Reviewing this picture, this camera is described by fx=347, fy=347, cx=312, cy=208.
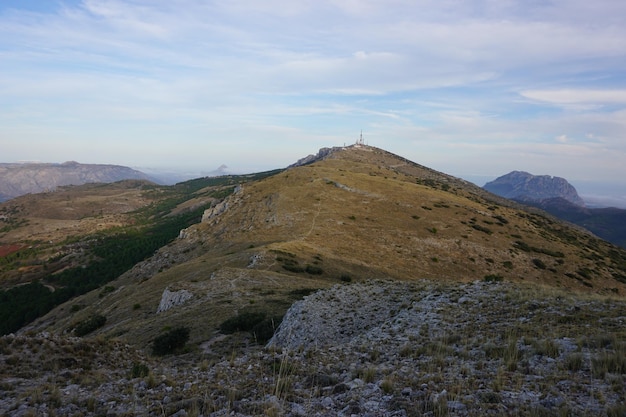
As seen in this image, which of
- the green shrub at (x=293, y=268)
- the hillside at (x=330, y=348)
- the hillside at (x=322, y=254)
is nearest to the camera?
the hillside at (x=330, y=348)

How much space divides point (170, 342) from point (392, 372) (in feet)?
46.4

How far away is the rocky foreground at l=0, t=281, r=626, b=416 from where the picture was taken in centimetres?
773

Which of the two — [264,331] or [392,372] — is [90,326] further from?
[392,372]

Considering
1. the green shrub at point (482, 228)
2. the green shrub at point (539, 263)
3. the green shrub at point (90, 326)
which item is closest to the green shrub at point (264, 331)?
the green shrub at point (90, 326)

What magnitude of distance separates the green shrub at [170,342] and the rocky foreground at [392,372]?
2.35 metres

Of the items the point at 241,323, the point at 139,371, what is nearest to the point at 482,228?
the point at 241,323

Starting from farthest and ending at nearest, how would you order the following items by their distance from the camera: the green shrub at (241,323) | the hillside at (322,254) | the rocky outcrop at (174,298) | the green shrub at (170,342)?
the hillside at (322,254) → the rocky outcrop at (174,298) → the green shrub at (241,323) → the green shrub at (170,342)

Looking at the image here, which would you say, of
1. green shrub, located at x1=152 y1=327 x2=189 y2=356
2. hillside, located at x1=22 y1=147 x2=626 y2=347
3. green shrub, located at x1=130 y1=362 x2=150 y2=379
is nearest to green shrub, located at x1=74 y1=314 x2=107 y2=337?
hillside, located at x1=22 y1=147 x2=626 y2=347

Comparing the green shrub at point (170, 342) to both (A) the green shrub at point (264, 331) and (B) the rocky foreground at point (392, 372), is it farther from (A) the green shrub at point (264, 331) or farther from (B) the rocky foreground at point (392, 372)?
(A) the green shrub at point (264, 331)

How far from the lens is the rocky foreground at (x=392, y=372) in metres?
7.73

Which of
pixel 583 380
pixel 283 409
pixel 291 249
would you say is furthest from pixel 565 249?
pixel 283 409

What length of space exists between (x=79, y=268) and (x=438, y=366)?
461ft

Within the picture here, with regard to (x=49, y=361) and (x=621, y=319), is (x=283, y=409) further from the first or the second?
(x=621, y=319)

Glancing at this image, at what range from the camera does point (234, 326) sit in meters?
21.2
